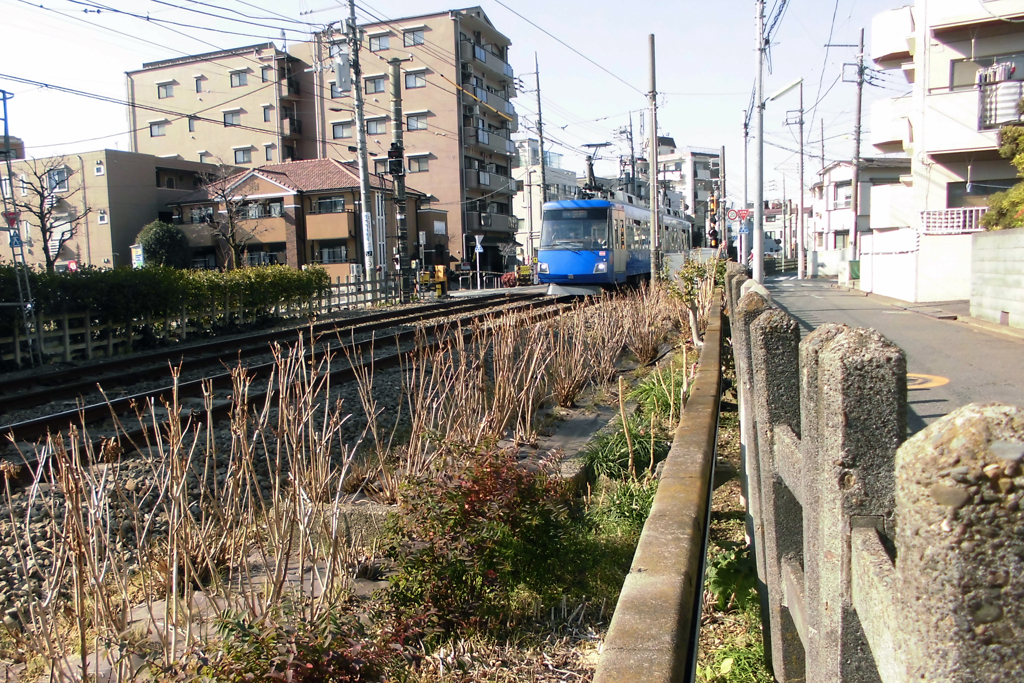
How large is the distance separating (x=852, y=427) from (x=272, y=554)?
11.3 feet

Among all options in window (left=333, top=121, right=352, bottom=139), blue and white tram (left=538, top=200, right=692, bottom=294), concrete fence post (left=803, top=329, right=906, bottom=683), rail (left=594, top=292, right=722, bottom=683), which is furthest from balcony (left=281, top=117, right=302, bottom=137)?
concrete fence post (left=803, top=329, right=906, bottom=683)

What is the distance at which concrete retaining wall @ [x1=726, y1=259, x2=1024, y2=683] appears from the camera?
78 cm

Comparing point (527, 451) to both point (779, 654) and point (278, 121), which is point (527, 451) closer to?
point (779, 654)

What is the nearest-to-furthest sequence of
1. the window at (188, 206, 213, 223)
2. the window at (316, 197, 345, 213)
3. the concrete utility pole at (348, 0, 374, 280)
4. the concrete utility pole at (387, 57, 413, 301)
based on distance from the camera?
the concrete utility pole at (348, 0, 374, 280) < the concrete utility pole at (387, 57, 413, 301) < the window at (316, 197, 345, 213) < the window at (188, 206, 213, 223)

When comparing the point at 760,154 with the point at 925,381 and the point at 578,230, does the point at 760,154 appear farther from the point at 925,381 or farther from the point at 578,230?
the point at 925,381

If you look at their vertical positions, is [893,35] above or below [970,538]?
above

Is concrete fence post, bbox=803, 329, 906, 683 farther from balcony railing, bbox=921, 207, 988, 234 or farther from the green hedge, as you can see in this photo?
balcony railing, bbox=921, 207, 988, 234

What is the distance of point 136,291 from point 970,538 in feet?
51.2

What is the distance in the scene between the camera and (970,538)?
0.78 meters

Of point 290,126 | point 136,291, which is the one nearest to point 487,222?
point 290,126

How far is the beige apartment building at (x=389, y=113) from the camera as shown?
50.0 metres

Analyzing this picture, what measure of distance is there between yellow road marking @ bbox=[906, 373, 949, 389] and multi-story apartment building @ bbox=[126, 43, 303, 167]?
48.7 m

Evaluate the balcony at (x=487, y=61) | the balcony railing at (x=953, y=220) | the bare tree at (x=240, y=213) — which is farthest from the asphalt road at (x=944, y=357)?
the balcony at (x=487, y=61)

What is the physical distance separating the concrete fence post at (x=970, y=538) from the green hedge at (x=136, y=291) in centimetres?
1409
